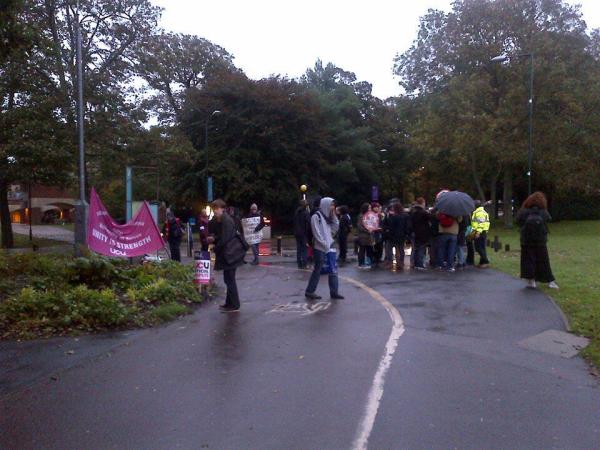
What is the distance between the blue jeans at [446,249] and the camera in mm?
14109

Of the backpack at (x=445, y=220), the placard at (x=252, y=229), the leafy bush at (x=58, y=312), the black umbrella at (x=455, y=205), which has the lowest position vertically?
the leafy bush at (x=58, y=312)

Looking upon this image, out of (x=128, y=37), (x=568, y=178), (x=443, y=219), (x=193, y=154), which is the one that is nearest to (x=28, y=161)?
(x=128, y=37)

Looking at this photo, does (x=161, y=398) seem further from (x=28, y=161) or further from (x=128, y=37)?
(x=128, y=37)

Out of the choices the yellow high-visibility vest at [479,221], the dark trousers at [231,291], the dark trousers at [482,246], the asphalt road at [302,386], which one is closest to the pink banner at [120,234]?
the dark trousers at [231,291]

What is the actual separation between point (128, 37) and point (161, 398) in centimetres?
3137

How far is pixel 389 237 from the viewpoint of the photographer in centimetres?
1518

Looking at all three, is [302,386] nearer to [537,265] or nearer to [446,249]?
[537,265]

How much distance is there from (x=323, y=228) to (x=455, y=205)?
4277 millimetres

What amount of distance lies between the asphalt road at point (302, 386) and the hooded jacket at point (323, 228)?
1.52 metres

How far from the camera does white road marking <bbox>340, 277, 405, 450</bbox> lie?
4531 millimetres

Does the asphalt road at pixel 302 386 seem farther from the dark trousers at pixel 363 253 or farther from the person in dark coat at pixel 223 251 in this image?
the dark trousers at pixel 363 253

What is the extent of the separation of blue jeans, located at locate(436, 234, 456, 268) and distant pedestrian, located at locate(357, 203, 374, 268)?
168 cm

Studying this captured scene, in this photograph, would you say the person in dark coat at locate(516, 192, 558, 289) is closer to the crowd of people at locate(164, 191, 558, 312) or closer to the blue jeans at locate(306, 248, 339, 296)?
the crowd of people at locate(164, 191, 558, 312)

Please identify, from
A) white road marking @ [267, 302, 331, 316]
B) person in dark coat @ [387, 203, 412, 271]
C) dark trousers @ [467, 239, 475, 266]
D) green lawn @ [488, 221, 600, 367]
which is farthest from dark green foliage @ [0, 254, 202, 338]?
dark trousers @ [467, 239, 475, 266]
